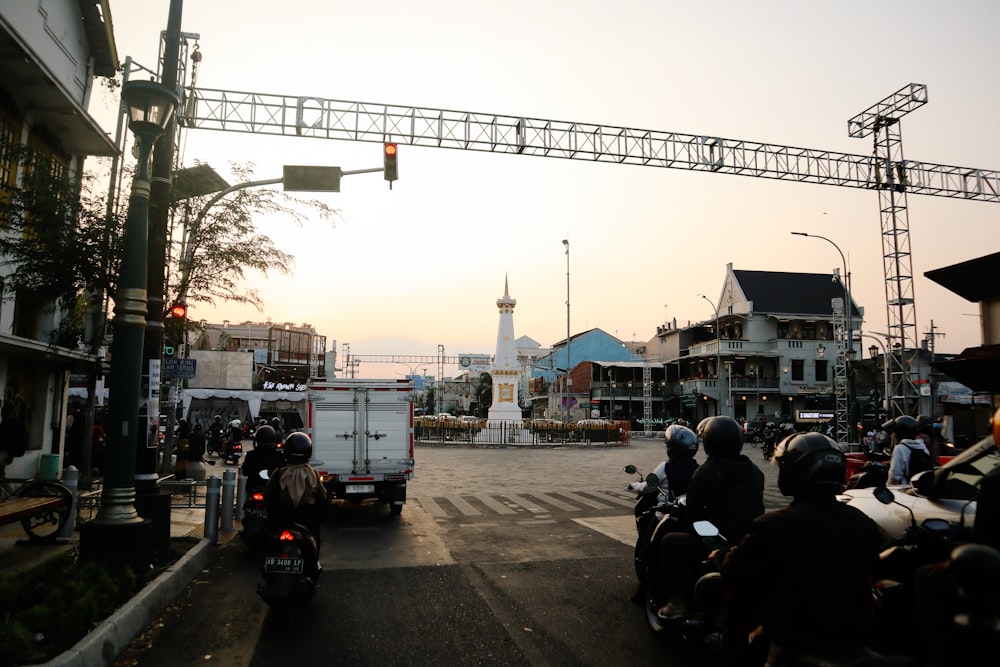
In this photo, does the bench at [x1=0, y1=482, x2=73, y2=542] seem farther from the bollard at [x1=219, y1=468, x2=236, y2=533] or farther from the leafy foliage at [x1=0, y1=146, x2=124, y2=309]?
the leafy foliage at [x1=0, y1=146, x2=124, y2=309]

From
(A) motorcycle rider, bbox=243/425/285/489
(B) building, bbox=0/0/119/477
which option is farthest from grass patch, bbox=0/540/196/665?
(B) building, bbox=0/0/119/477

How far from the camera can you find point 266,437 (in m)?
9.02

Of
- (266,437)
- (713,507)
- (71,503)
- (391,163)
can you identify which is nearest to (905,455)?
(713,507)

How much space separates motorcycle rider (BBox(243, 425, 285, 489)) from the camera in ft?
29.5

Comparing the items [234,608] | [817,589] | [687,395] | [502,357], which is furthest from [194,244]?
[687,395]

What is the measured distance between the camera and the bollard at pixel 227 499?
382 inches

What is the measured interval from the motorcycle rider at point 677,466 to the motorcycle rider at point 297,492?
3.08 meters

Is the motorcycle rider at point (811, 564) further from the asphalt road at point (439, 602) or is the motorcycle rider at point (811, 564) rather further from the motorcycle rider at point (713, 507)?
the asphalt road at point (439, 602)

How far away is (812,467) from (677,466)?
3160 millimetres

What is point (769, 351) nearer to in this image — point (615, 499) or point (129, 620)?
point (615, 499)

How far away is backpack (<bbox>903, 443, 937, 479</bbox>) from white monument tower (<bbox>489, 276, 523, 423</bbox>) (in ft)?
101

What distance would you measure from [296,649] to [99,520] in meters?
2.70

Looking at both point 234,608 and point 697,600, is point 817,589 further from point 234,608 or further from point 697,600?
point 234,608

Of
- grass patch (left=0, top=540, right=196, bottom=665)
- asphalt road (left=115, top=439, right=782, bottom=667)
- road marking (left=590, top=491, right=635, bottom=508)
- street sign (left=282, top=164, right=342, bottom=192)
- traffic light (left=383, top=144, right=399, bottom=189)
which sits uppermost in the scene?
traffic light (left=383, top=144, right=399, bottom=189)
